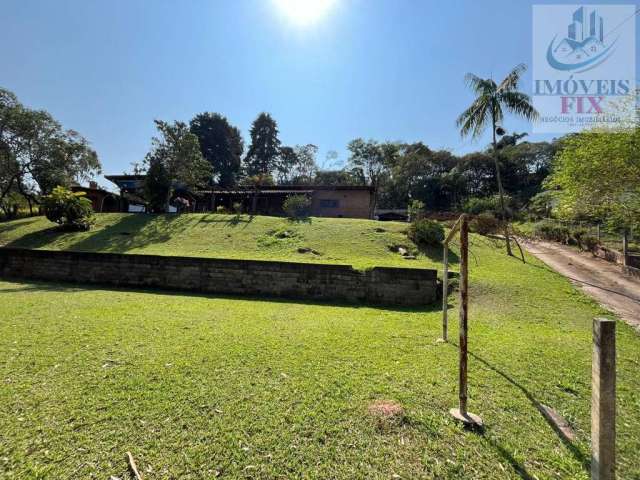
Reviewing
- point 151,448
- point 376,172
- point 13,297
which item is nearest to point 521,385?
point 151,448

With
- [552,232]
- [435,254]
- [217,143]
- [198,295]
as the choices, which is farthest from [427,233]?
[217,143]

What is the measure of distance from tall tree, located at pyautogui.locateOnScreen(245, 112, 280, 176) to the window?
2042cm

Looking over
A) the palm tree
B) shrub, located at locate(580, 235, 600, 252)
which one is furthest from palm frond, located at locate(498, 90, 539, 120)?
shrub, located at locate(580, 235, 600, 252)

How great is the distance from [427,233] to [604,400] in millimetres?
10241

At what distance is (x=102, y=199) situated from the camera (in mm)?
21297

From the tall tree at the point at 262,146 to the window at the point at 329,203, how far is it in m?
20.4

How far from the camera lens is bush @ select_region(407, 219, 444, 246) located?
1100cm

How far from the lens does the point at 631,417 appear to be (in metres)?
2.46

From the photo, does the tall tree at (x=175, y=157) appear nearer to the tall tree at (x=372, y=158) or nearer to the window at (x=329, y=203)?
the window at (x=329, y=203)

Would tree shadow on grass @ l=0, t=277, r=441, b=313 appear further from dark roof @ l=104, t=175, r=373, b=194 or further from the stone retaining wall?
dark roof @ l=104, t=175, r=373, b=194

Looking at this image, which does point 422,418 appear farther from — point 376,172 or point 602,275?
point 376,172

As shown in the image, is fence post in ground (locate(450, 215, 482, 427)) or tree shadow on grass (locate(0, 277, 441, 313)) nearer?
fence post in ground (locate(450, 215, 482, 427))

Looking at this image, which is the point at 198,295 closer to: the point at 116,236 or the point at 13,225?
the point at 116,236

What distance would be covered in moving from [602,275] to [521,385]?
9055 mm
